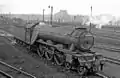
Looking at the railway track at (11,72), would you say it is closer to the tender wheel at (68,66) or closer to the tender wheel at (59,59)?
the tender wheel at (68,66)

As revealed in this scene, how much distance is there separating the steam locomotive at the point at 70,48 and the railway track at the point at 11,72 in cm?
288

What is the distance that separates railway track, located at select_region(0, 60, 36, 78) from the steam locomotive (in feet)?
9.46

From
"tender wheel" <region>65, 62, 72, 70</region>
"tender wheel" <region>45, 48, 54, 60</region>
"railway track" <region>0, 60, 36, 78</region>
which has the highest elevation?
"tender wheel" <region>45, 48, 54, 60</region>

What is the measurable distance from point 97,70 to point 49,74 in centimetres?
320

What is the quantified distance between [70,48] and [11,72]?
13.6 feet

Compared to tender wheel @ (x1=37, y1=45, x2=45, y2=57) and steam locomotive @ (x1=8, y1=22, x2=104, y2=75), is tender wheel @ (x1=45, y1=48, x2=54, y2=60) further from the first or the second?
tender wheel @ (x1=37, y1=45, x2=45, y2=57)

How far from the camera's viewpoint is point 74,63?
11078mm

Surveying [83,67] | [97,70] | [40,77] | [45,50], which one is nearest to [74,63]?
[83,67]

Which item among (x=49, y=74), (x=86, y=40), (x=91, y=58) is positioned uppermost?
(x=86, y=40)

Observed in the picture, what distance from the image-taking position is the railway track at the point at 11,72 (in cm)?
1003

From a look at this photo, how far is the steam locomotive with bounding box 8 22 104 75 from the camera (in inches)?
425

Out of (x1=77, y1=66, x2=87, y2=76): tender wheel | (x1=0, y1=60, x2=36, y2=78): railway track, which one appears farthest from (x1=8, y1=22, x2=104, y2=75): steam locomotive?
(x1=0, y1=60, x2=36, y2=78): railway track

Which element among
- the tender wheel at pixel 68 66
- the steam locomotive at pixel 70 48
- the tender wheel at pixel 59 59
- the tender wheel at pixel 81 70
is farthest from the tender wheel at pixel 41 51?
the tender wheel at pixel 81 70

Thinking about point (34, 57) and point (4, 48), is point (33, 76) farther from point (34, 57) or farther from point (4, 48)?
point (4, 48)
